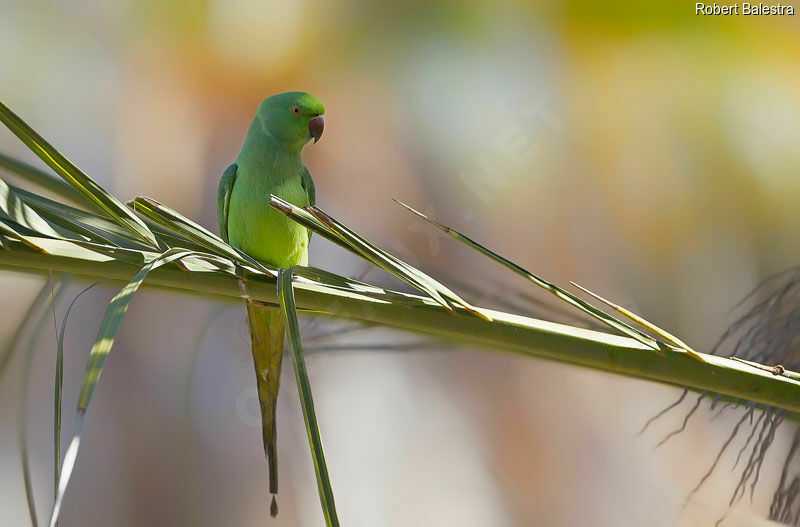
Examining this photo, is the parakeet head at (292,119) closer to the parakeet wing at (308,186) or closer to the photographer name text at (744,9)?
the parakeet wing at (308,186)

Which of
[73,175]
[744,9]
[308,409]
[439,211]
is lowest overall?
[308,409]

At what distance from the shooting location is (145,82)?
3.57 feet

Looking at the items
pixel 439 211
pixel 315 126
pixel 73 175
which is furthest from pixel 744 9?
pixel 73 175

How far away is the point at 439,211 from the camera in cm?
114

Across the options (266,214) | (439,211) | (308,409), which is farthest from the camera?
(439,211)

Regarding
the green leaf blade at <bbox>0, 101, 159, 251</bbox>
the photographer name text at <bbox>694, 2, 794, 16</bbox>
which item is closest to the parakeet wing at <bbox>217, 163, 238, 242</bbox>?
the green leaf blade at <bbox>0, 101, 159, 251</bbox>

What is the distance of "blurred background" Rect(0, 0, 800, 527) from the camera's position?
1001 millimetres

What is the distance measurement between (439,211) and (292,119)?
0.50m

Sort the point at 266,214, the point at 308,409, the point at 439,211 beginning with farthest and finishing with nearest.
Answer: the point at 439,211
the point at 266,214
the point at 308,409

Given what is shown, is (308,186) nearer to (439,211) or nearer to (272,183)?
(272,183)

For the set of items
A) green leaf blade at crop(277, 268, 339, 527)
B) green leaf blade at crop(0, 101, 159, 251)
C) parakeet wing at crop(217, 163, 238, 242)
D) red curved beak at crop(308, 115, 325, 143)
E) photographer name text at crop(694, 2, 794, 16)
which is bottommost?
green leaf blade at crop(277, 268, 339, 527)

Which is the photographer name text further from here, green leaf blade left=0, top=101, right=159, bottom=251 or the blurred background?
green leaf blade left=0, top=101, right=159, bottom=251

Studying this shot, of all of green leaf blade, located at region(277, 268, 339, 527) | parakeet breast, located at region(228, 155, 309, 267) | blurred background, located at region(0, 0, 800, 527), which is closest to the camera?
green leaf blade, located at region(277, 268, 339, 527)

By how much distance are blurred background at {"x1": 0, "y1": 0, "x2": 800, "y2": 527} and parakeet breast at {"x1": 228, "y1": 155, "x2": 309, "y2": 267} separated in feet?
1.13
